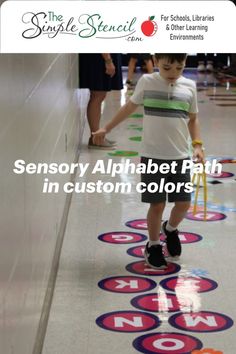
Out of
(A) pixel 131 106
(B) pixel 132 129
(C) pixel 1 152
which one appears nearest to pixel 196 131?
(A) pixel 131 106

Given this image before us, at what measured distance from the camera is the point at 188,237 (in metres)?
3.47

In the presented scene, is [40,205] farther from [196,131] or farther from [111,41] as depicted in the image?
[111,41]

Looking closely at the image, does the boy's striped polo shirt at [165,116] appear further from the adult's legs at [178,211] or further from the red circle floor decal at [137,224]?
the red circle floor decal at [137,224]

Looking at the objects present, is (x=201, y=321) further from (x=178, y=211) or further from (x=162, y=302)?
(x=178, y=211)

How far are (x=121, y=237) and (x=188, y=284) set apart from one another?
657 millimetres

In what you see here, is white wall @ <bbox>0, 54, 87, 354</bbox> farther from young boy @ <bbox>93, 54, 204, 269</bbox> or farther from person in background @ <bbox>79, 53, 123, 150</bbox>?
person in background @ <bbox>79, 53, 123, 150</bbox>

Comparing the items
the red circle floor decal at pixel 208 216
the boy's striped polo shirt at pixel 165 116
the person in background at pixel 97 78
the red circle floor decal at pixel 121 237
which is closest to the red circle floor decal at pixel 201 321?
the boy's striped polo shirt at pixel 165 116

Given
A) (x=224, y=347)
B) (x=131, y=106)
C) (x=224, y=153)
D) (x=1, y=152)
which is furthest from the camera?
(x=224, y=153)

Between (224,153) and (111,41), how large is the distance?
5.24ft

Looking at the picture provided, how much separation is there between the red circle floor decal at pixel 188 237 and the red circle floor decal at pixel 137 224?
180 millimetres

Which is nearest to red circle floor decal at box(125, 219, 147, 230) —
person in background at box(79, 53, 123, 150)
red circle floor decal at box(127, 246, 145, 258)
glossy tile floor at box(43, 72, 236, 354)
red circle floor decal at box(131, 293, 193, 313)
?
glossy tile floor at box(43, 72, 236, 354)

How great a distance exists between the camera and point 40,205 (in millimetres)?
2479

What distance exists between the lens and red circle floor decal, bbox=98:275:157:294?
284 cm

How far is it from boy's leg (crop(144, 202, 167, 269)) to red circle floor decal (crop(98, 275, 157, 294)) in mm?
143
